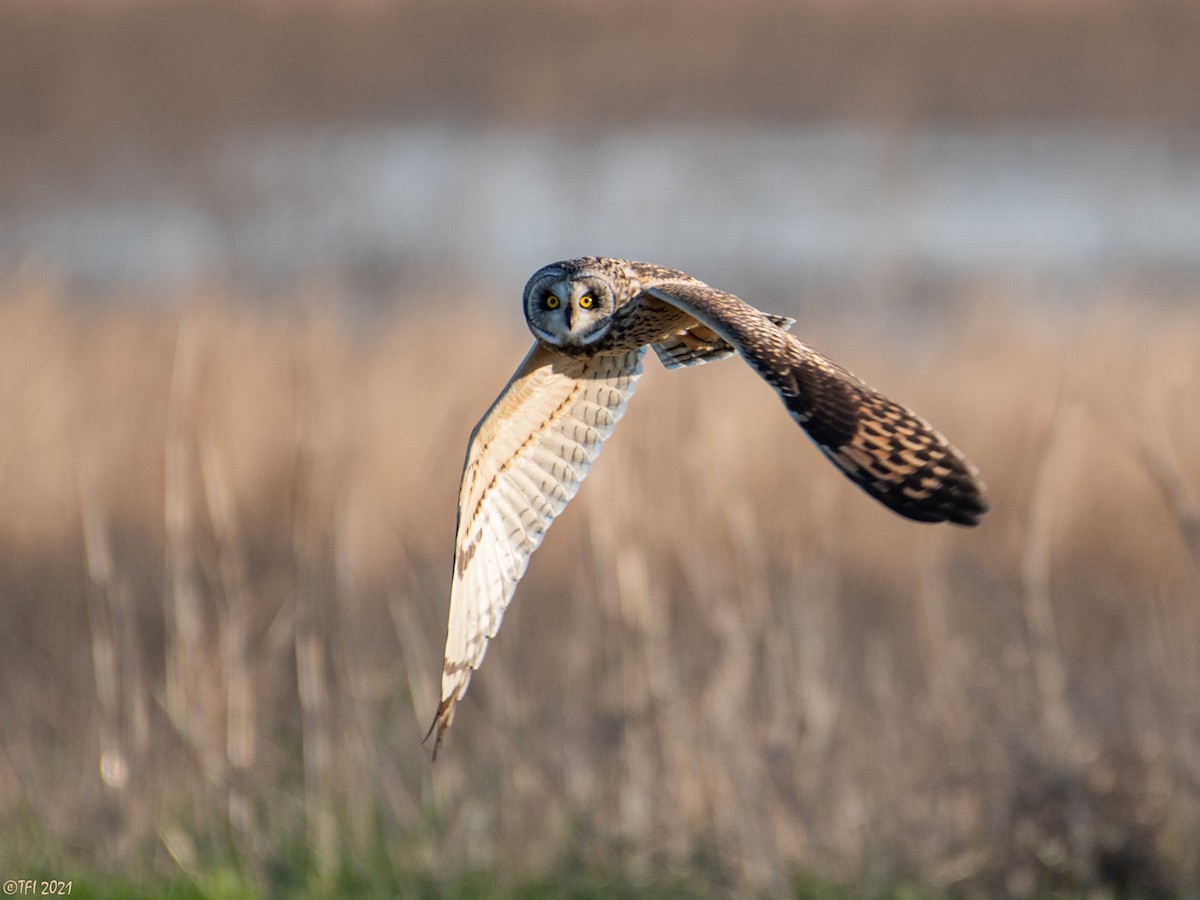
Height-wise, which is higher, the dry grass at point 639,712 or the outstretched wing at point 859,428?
the outstretched wing at point 859,428

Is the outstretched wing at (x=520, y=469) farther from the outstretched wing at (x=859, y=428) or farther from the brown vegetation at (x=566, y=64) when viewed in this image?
the brown vegetation at (x=566, y=64)

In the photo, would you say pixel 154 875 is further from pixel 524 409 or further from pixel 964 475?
pixel 964 475

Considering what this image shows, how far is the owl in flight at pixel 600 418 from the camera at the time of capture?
2723 mm

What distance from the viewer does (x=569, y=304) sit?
117 inches

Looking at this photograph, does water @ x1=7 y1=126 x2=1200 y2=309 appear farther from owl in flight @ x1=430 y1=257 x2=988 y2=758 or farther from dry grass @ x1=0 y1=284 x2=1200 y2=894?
owl in flight @ x1=430 y1=257 x2=988 y2=758

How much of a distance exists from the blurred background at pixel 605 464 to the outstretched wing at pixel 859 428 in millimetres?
1650

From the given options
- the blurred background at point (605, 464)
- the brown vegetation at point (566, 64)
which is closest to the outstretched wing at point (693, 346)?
the blurred background at point (605, 464)

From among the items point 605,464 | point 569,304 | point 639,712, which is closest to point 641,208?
point 639,712

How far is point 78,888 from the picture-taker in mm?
5387

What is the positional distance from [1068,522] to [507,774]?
433 centimetres

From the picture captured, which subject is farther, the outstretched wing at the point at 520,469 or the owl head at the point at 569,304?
the outstretched wing at the point at 520,469

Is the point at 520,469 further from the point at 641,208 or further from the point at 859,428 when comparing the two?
the point at 641,208

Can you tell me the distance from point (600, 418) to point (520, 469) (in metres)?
0.20

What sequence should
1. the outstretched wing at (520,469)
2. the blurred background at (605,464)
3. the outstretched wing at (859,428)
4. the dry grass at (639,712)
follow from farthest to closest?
the blurred background at (605,464) < the dry grass at (639,712) < the outstretched wing at (520,469) < the outstretched wing at (859,428)
